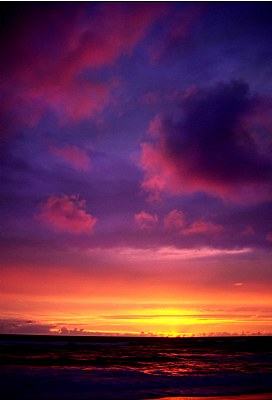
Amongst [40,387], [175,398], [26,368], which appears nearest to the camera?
[175,398]

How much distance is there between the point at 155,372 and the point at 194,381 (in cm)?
455

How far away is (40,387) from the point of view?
765 inches

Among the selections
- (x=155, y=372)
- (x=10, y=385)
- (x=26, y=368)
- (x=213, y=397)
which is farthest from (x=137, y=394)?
(x=26, y=368)

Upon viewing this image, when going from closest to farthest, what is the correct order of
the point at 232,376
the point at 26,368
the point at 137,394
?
the point at 137,394
the point at 232,376
the point at 26,368

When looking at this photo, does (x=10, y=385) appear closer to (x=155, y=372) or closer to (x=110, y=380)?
(x=110, y=380)

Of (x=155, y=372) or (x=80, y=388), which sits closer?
(x=80, y=388)

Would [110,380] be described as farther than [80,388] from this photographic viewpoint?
Yes

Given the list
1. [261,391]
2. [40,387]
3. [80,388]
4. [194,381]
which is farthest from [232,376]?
[40,387]

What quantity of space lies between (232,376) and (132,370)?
22.8 feet

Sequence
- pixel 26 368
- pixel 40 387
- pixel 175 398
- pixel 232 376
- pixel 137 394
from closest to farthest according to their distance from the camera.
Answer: pixel 175 398 → pixel 137 394 → pixel 40 387 → pixel 232 376 → pixel 26 368

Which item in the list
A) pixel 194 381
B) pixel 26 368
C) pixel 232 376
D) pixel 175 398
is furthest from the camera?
pixel 26 368

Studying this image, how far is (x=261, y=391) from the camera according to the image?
18734 mm

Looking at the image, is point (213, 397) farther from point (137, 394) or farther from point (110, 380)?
point (110, 380)

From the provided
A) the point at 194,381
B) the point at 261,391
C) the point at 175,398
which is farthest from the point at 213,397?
the point at 194,381
